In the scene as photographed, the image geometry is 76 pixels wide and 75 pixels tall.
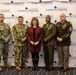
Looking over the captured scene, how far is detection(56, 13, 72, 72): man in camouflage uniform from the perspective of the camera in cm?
490

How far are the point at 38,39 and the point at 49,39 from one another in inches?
10.5

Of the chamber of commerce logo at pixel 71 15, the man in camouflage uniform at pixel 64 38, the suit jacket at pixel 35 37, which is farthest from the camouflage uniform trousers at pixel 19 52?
the chamber of commerce logo at pixel 71 15

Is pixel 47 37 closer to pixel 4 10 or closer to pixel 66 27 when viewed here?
pixel 66 27

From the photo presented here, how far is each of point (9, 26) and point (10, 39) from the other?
345 mm

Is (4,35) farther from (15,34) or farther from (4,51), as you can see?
(4,51)

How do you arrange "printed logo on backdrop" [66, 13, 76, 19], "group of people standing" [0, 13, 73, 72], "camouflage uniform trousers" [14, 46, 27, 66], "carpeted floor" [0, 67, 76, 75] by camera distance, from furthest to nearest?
"printed logo on backdrop" [66, 13, 76, 19] → "camouflage uniform trousers" [14, 46, 27, 66] → "group of people standing" [0, 13, 73, 72] → "carpeted floor" [0, 67, 76, 75]

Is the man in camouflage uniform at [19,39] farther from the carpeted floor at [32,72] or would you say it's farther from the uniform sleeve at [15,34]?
the carpeted floor at [32,72]

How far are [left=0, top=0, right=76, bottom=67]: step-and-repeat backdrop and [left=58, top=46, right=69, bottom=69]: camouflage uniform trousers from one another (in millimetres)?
263

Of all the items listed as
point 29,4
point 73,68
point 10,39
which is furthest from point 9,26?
point 73,68

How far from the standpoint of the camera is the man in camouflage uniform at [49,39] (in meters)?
4.98

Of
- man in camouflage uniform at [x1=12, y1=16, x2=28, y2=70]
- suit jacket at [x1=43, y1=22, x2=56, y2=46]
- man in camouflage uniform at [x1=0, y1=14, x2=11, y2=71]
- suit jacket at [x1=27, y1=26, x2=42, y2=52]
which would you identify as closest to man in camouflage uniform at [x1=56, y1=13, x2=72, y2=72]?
suit jacket at [x1=43, y1=22, x2=56, y2=46]

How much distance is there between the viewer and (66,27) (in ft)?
16.1

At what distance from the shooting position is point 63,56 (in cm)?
514

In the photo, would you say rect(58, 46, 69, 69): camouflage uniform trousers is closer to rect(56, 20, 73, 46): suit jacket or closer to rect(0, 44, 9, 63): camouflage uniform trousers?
rect(56, 20, 73, 46): suit jacket
